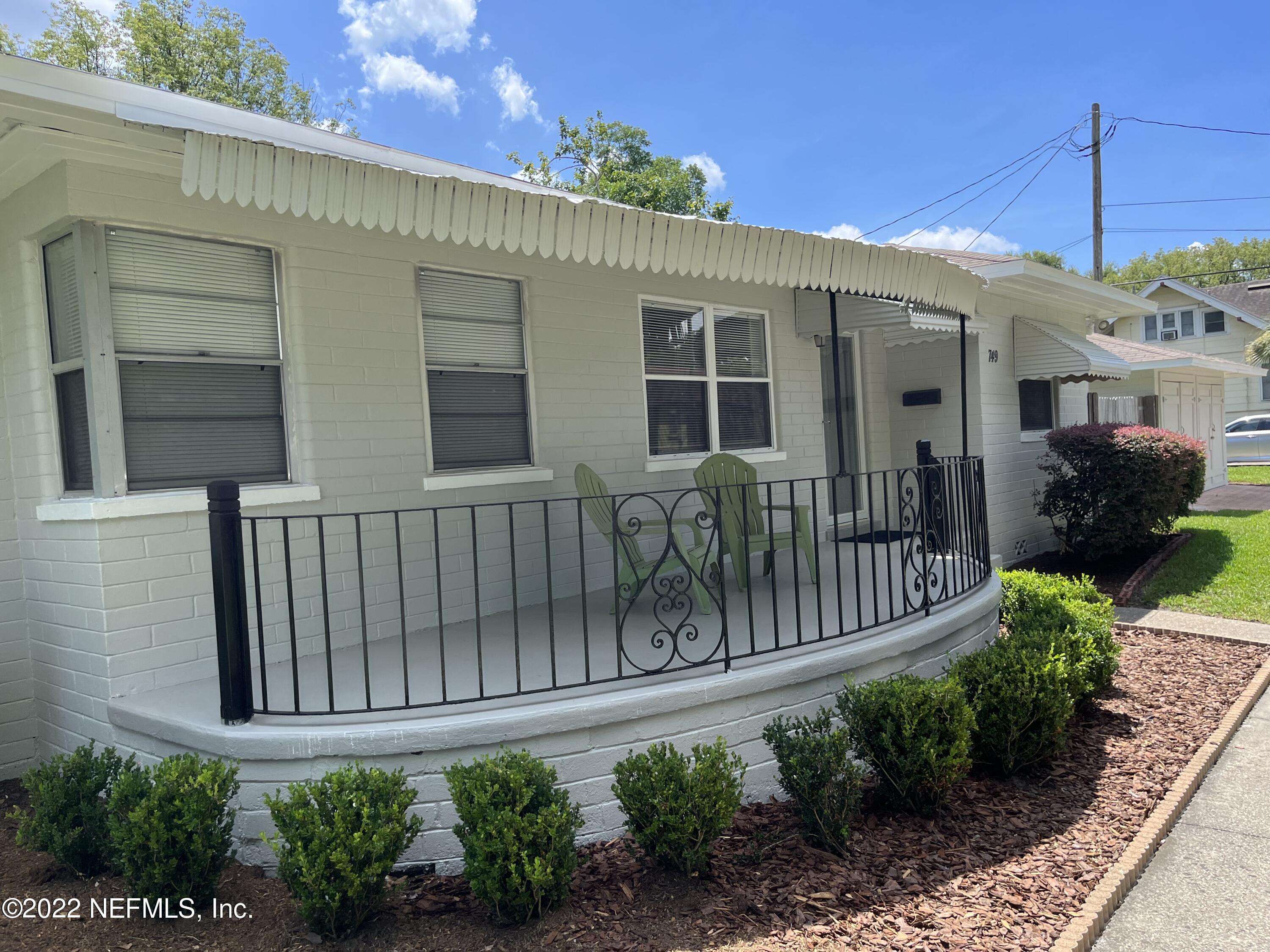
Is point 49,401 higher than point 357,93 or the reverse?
the reverse

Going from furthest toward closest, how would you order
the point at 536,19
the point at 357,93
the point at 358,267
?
the point at 357,93 < the point at 536,19 < the point at 358,267

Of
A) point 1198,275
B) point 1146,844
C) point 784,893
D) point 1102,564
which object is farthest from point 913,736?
point 1198,275

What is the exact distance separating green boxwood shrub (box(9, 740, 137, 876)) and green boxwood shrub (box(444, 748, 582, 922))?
1.26 metres

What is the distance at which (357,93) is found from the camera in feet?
85.3

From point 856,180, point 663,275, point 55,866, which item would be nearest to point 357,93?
point 856,180

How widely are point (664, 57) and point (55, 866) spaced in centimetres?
2434

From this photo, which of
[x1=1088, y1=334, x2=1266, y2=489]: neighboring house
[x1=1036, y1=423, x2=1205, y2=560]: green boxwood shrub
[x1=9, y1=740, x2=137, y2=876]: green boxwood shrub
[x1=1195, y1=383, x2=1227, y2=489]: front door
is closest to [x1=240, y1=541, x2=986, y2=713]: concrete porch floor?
[x1=9, y1=740, x2=137, y2=876]: green boxwood shrub

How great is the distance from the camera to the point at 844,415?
8680 millimetres

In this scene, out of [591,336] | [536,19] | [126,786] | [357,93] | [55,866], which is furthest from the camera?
[357,93]

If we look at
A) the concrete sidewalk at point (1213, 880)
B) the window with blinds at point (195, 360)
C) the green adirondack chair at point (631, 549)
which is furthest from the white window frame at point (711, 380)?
the concrete sidewalk at point (1213, 880)

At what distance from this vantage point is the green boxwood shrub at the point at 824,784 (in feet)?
10.9

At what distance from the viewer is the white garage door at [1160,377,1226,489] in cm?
1579

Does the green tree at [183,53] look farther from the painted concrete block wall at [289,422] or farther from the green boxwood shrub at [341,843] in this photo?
the green boxwood shrub at [341,843]

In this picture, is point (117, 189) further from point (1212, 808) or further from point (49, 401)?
point (1212, 808)
